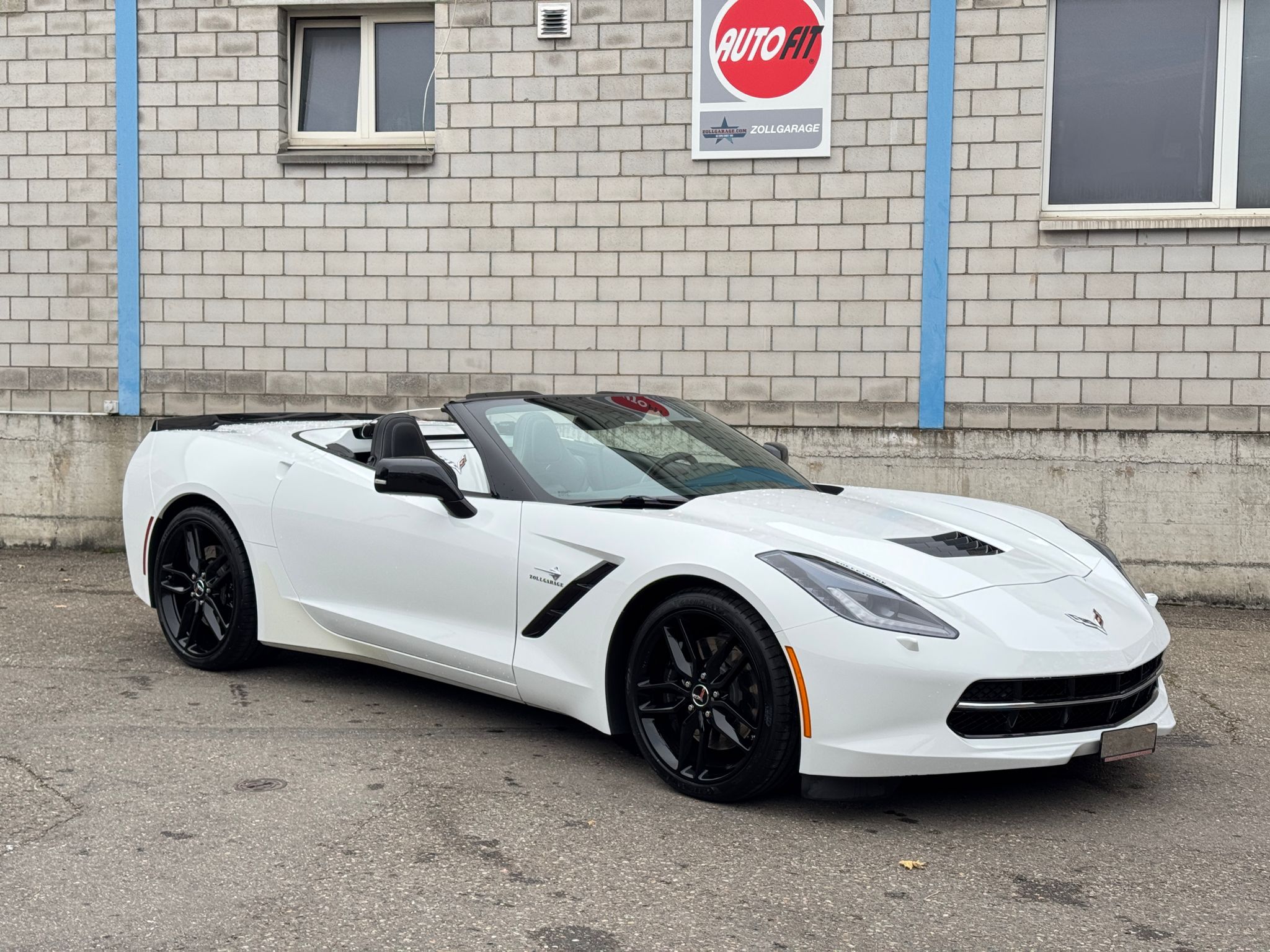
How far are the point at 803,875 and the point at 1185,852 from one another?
114 cm

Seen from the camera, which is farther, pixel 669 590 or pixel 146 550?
pixel 146 550

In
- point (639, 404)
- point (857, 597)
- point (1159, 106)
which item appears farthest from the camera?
point (1159, 106)

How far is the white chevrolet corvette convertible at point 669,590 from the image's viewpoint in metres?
3.70

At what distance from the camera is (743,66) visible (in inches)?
350

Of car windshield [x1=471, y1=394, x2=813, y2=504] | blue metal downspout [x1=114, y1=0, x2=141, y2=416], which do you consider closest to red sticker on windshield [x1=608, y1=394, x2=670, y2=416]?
car windshield [x1=471, y1=394, x2=813, y2=504]

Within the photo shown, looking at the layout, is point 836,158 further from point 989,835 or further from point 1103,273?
point 989,835

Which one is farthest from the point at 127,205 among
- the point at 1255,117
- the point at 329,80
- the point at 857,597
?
the point at 1255,117

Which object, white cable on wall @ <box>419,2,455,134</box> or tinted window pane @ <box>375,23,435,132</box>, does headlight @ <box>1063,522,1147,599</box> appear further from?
tinted window pane @ <box>375,23,435,132</box>

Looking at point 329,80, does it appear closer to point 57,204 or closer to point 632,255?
point 57,204

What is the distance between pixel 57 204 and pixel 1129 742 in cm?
874

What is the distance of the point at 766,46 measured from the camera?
29.1 ft

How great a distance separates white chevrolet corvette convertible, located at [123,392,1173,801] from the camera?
370 cm

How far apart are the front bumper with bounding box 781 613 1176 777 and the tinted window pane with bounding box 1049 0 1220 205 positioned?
590cm

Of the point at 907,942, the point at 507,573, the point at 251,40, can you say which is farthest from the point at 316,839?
the point at 251,40
